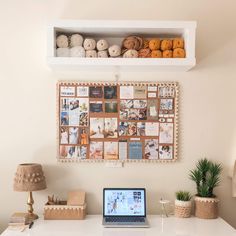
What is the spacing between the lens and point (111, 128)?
273cm

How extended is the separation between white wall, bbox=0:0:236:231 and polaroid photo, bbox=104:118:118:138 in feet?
0.81

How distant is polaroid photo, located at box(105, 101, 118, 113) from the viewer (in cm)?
272

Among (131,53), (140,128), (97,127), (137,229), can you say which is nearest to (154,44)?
(131,53)

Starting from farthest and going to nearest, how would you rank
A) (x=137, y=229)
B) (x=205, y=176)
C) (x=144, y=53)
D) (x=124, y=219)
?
(x=205, y=176) < (x=144, y=53) < (x=124, y=219) < (x=137, y=229)

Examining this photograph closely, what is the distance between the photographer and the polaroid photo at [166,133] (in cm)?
273

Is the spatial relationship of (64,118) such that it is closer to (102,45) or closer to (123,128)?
Result: (123,128)

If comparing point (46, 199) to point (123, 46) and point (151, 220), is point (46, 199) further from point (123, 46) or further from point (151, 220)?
point (123, 46)

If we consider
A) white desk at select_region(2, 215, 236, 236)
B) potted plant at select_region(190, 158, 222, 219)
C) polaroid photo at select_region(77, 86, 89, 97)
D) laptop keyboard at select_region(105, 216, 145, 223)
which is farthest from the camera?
polaroid photo at select_region(77, 86, 89, 97)

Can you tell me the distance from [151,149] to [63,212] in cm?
77

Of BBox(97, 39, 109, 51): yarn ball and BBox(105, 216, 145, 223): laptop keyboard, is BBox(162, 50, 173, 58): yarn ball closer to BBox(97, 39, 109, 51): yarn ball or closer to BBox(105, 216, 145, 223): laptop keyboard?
BBox(97, 39, 109, 51): yarn ball

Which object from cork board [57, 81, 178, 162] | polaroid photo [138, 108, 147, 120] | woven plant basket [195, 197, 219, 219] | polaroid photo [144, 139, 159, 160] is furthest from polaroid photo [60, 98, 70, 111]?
woven plant basket [195, 197, 219, 219]

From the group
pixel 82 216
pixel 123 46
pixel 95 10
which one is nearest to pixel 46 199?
pixel 82 216

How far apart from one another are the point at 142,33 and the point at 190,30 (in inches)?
13.7

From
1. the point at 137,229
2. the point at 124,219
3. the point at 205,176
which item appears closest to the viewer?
the point at 137,229
